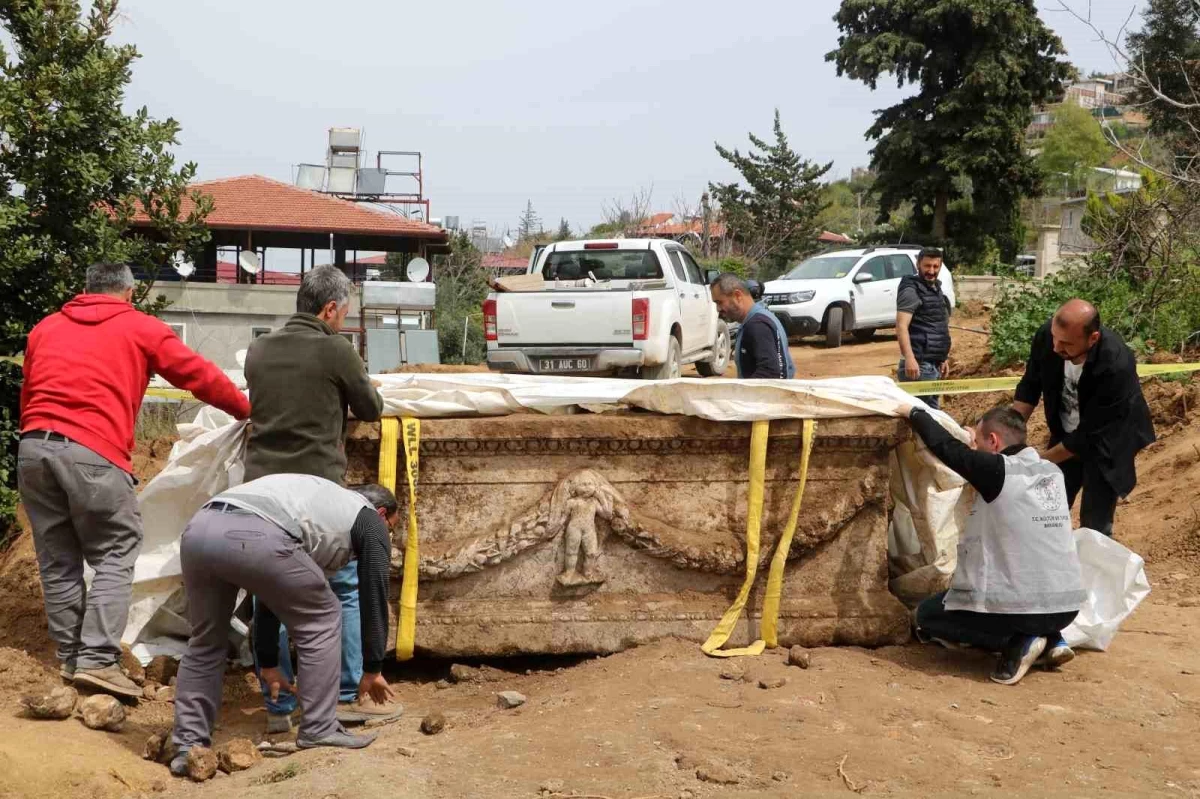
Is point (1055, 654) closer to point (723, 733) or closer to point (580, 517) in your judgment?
point (723, 733)

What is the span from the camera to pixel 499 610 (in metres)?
5.37

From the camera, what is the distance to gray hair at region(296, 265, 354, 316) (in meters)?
4.84

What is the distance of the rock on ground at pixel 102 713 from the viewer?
15.0 feet

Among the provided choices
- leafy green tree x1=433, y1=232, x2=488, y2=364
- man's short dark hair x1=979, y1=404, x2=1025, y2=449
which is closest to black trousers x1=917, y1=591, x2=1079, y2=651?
man's short dark hair x1=979, y1=404, x2=1025, y2=449

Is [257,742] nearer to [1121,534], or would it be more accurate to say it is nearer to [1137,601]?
[1137,601]

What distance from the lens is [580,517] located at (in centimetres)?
527

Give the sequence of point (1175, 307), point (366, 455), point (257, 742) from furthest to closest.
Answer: point (1175, 307), point (366, 455), point (257, 742)

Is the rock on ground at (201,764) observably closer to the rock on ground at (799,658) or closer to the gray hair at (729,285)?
the rock on ground at (799,658)

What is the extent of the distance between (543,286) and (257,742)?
29.0ft

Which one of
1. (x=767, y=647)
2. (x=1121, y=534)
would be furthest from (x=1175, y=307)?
(x=767, y=647)

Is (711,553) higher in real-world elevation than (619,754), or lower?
higher

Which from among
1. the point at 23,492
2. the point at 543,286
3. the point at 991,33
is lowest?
the point at 23,492

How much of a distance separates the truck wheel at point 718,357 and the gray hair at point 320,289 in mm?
10520

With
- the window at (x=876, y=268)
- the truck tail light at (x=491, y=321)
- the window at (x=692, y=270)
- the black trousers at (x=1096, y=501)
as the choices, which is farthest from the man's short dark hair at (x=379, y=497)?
the window at (x=876, y=268)
